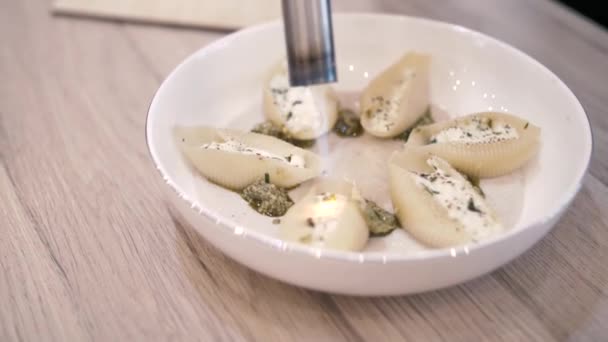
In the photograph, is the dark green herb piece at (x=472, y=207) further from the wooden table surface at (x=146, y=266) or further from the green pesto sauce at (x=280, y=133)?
the green pesto sauce at (x=280, y=133)

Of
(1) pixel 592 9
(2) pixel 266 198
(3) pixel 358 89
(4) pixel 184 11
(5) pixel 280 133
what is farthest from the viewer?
(1) pixel 592 9

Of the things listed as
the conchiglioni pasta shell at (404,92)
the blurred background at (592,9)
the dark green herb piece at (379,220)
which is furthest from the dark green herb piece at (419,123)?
the blurred background at (592,9)

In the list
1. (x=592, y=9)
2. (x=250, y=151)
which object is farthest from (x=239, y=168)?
(x=592, y=9)

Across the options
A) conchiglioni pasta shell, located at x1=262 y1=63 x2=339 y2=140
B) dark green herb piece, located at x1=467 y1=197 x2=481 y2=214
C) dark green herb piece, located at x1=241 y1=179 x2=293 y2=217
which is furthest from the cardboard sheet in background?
dark green herb piece, located at x1=467 y1=197 x2=481 y2=214

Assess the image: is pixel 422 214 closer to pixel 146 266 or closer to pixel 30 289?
pixel 146 266

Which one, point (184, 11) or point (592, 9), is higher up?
point (184, 11)

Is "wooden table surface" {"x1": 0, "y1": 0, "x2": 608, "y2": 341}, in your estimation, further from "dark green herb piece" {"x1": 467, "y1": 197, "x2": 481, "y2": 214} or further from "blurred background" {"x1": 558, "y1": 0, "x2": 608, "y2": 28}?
"blurred background" {"x1": 558, "y1": 0, "x2": 608, "y2": 28}

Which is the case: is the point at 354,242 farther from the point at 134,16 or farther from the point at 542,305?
the point at 134,16
